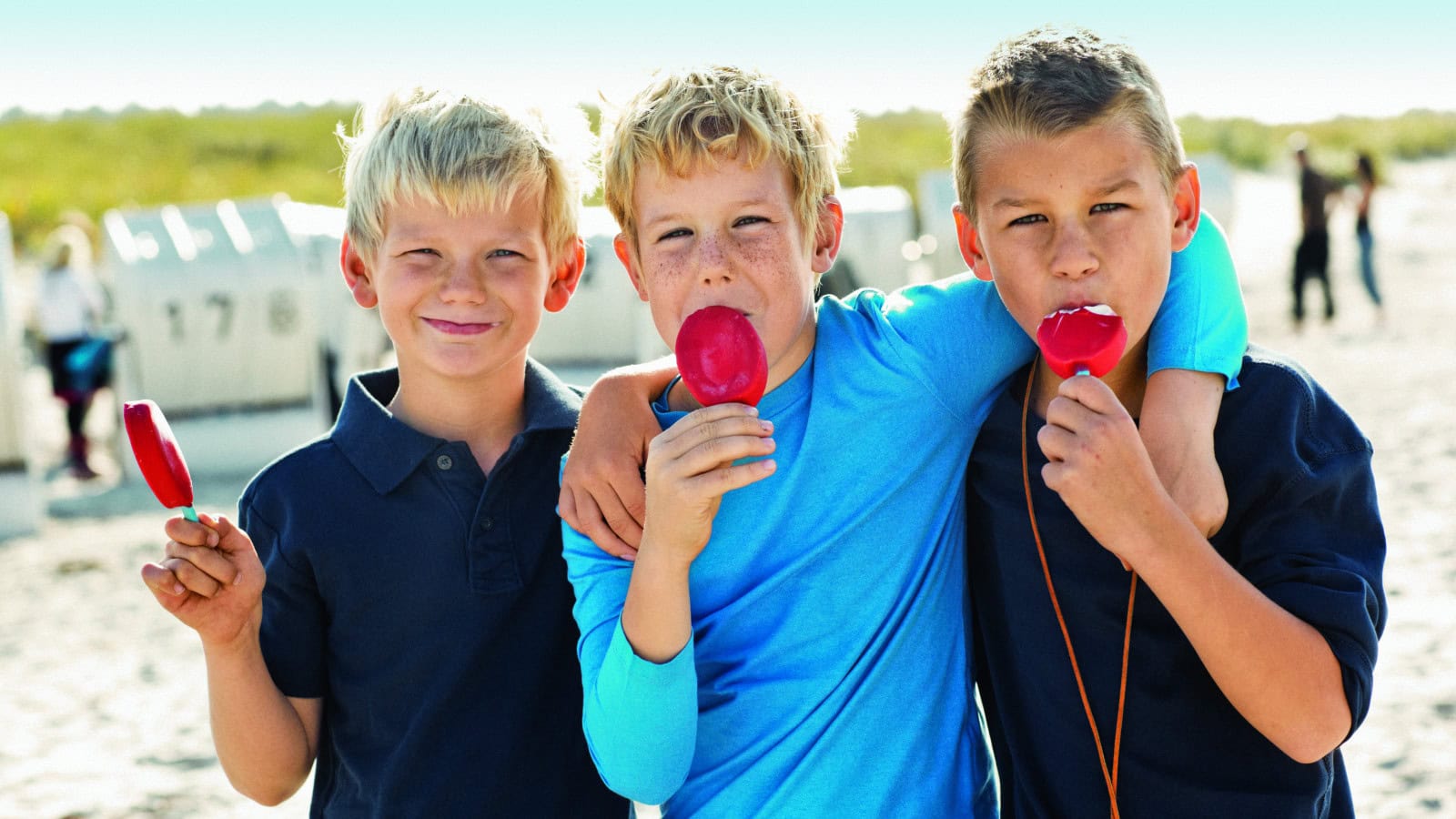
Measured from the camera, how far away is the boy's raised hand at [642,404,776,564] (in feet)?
5.56

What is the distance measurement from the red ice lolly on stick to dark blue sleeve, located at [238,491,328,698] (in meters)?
0.34

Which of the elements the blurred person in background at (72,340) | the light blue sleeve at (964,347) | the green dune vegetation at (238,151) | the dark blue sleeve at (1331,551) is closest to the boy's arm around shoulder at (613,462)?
the light blue sleeve at (964,347)

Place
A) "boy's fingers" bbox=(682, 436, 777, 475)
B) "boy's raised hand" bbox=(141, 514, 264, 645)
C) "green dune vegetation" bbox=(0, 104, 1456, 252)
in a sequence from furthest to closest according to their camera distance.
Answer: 1. "green dune vegetation" bbox=(0, 104, 1456, 252)
2. "boy's raised hand" bbox=(141, 514, 264, 645)
3. "boy's fingers" bbox=(682, 436, 777, 475)

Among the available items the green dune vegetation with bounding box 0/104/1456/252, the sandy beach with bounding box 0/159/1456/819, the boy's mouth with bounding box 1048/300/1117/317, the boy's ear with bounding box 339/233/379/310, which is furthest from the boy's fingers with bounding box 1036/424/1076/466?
the green dune vegetation with bounding box 0/104/1456/252

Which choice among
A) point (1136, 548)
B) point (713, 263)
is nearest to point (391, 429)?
point (713, 263)

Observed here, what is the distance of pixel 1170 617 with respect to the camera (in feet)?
6.38

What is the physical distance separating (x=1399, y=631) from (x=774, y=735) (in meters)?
4.80

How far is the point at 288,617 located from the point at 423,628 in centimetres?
22

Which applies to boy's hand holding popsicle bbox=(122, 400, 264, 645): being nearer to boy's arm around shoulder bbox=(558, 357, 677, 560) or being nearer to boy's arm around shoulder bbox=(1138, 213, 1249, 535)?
boy's arm around shoulder bbox=(558, 357, 677, 560)

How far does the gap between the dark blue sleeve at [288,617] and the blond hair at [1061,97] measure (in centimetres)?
127

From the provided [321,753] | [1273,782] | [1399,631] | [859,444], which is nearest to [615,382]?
[859,444]

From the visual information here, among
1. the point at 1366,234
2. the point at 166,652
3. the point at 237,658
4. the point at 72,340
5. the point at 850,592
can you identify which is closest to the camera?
the point at 850,592

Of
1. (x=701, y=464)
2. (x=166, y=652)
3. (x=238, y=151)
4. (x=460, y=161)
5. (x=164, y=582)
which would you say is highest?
(x=460, y=161)

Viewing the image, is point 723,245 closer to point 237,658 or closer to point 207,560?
point 207,560
